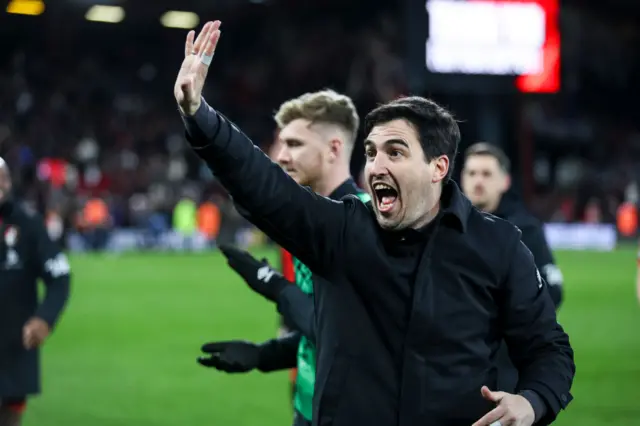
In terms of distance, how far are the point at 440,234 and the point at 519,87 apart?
782 inches

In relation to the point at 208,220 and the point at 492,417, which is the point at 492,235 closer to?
the point at 492,417

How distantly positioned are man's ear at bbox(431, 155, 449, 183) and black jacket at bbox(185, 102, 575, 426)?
0.09 m

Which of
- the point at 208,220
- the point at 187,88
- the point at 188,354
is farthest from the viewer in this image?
the point at 208,220

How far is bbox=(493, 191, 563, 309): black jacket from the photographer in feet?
20.9

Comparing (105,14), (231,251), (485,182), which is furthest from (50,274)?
(105,14)

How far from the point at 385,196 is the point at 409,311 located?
1.18 ft

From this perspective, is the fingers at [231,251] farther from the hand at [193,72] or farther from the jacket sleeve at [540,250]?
the jacket sleeve at [540,250]

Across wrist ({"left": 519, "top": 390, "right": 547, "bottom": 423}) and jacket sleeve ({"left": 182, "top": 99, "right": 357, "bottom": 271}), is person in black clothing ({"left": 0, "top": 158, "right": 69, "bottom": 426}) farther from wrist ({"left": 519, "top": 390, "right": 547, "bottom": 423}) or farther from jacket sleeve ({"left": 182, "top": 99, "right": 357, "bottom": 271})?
wrist ({"left": 519, "top": 390, "right": 547, "bottom": 423})

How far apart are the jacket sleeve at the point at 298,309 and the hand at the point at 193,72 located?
1468mm

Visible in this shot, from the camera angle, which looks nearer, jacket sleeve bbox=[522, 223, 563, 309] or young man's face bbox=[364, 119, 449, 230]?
young man's face bbox=[364, 119, 449, 230]

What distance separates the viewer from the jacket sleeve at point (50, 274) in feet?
22.2

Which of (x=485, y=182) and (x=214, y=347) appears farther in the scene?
(x=485, y=182)

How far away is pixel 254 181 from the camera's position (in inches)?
117

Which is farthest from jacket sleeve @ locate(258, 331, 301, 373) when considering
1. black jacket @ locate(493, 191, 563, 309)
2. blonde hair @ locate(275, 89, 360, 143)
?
black jacket @ locate(493, 191, 563, 309)
